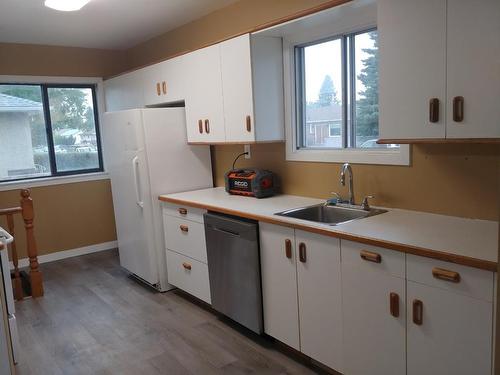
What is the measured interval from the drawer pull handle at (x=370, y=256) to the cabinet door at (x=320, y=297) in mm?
164

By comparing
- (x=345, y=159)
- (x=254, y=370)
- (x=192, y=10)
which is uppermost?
(x=192, y=10)

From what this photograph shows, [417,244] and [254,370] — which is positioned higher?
[417,244]

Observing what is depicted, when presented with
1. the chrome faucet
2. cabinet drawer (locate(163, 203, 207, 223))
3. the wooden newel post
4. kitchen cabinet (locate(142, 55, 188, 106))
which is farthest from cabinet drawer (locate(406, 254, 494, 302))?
the wooden newel post

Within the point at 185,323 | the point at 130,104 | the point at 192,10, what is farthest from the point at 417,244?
the point at 130,104

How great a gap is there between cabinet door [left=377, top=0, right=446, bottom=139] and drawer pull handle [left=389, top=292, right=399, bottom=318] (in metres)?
0.76

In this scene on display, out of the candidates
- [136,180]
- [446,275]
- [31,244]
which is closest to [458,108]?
[446,275]

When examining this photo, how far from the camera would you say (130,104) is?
4531mm

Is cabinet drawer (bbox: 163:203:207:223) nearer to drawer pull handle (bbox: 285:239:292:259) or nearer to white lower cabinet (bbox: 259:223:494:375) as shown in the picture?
white lower cabinet (bbox: 259:223:494:375)

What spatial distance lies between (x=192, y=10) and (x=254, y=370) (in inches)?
116

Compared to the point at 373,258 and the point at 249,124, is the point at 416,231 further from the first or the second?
the point at 249,124

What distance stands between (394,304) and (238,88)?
72.8 inches

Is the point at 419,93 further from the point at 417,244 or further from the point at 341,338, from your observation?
the point at 341,338

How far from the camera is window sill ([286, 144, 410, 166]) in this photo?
Answer: 2463 mm

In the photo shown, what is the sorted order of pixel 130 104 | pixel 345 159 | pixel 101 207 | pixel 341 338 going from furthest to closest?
pixel 101 207
pixel 130 104
pixel 345 159
pixel 341 338
